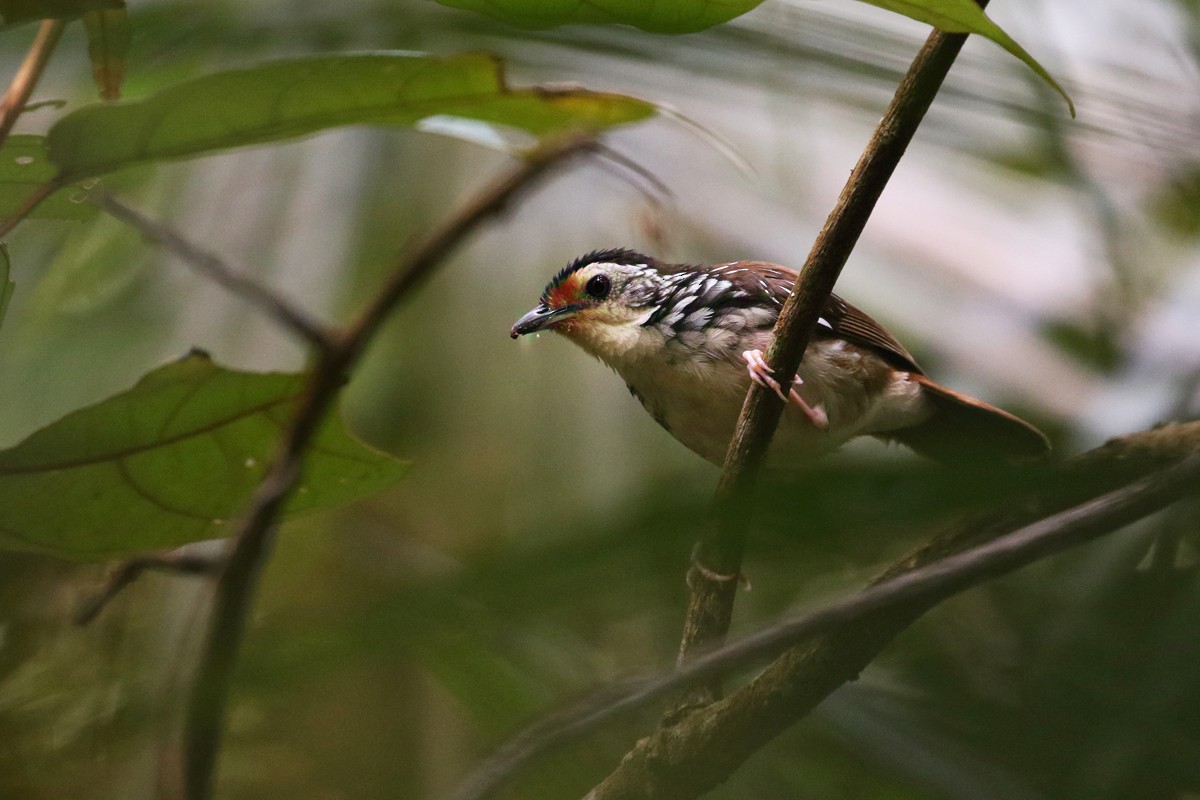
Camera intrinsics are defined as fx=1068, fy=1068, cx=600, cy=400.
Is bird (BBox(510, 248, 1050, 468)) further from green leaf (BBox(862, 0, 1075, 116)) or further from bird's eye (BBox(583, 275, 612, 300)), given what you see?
green leaf (BBox(862, 0, 1075, 116))

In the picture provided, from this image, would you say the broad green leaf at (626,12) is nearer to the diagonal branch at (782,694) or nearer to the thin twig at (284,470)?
the thin twig at (284,470)

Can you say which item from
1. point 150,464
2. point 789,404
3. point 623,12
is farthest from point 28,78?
point 789,404

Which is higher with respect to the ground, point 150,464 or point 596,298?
point 150,464

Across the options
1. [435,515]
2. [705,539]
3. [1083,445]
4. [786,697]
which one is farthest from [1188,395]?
[435,515]

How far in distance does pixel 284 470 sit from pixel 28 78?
0.56 metres

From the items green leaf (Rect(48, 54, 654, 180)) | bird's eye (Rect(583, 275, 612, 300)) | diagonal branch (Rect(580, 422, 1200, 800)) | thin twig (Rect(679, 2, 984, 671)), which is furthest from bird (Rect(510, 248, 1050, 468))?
green leaf (Rect(48, 54, 654, 180))

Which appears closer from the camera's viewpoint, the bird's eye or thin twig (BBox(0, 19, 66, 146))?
thin twig (BBox(0, 19, 66, 146))

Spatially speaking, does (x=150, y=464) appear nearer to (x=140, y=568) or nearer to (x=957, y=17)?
(x=140, y=568)

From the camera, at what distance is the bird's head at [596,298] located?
2.05 meters

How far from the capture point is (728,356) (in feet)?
6.29

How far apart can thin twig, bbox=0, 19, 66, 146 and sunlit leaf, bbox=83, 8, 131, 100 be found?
0.04m

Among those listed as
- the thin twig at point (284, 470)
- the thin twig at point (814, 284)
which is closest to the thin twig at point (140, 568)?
the thin twig at point (284, 470)

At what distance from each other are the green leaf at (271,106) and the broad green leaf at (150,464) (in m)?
0.18

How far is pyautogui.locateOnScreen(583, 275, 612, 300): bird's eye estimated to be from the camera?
2.10 meters
